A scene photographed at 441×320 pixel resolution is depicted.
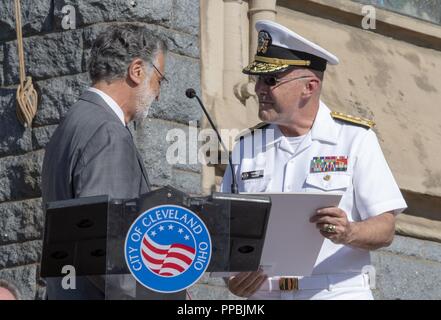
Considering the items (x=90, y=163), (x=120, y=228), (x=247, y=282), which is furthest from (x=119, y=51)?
(x=120, y=228)

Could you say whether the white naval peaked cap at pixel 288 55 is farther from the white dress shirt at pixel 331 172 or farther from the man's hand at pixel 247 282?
the man's hand at pixel 247 282

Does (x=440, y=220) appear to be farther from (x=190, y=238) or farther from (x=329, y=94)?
(x=190, y=238)

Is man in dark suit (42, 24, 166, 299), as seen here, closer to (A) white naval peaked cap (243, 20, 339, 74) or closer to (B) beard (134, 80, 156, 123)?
(B) beard (134, 80, 156, 123)

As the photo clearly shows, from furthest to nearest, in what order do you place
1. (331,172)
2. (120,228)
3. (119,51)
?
(331,172) < (119,51) < (120,228)

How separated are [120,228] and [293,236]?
1085mm

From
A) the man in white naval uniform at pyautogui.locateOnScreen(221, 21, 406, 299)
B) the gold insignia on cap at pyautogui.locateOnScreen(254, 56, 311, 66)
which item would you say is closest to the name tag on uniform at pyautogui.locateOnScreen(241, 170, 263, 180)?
the man in white naval uniform at pyautogui.locateOnScreen(221, 21, 406, 299)

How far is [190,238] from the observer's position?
14.8 ft

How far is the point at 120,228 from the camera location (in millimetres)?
4492

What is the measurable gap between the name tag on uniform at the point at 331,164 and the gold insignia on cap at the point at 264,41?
581 millimetres

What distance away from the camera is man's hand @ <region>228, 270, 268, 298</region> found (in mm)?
5441

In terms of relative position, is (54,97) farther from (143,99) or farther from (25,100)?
(143,99)

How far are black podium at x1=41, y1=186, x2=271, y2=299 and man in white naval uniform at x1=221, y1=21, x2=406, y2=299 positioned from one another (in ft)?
2.65

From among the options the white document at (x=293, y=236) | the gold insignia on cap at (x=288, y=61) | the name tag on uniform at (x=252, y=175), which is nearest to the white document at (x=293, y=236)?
the white document at (x=293, y=236)

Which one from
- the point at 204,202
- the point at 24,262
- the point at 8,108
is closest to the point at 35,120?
the point at 8,108
